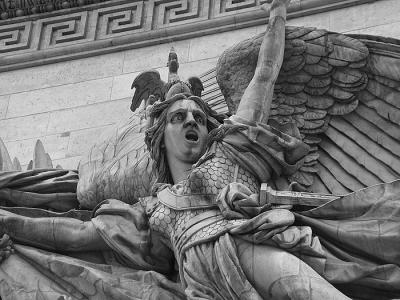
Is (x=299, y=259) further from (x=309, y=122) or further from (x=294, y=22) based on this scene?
(x=294, y=22)

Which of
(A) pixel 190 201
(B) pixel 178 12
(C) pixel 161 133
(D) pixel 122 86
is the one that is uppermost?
(B) pixel 178 12

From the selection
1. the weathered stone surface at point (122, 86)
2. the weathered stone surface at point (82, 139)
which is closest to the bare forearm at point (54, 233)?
the weathered stone surface at point (82, 139)

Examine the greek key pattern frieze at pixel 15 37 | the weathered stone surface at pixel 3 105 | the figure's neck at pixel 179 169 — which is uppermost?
the greek key pattern frieze at pixel 15 37

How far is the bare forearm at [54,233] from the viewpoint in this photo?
8.38 m

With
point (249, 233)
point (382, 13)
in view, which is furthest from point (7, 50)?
point (249, 233)

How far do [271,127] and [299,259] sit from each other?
1075 mm

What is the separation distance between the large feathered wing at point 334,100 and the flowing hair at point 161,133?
29 centimetres

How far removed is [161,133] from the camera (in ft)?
27.7

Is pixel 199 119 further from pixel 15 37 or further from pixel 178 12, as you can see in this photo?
pixel 15 37

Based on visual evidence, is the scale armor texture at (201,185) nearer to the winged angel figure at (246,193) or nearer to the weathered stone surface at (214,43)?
the winged angel figure at (246,193)

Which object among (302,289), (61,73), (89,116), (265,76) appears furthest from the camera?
(61,73)

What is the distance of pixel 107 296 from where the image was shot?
26.2 ft

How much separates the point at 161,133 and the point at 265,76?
2.48 feet

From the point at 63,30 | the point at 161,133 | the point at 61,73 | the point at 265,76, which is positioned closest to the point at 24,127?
the point at 61,73
